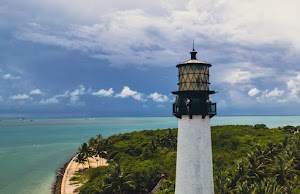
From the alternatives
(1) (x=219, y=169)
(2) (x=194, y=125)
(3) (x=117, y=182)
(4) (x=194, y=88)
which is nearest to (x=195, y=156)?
(2) (x=194, y=125)

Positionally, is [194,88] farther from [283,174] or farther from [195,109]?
[283,174]

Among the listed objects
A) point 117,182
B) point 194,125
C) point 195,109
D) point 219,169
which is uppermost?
point 195,109

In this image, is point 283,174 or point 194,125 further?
point 283,174

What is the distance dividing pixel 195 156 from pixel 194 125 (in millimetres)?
1340

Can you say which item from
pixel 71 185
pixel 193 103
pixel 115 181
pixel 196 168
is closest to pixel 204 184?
pixel 196 168

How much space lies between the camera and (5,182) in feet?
181

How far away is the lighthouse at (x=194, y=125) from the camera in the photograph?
44.6 feet

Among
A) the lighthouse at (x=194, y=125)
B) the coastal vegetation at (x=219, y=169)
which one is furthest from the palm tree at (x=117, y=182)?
the lighthouse at (x=194, y=125)

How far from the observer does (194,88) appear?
13.5 m

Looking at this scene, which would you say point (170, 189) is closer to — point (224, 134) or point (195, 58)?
point (195, 58)

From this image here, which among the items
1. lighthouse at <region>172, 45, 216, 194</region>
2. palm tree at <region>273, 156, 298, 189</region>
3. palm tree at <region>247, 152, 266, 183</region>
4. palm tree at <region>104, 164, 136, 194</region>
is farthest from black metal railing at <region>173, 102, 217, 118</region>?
palm tree at <region>104, 164, 136, 194</region>

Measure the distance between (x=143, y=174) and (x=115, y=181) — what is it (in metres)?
5.68

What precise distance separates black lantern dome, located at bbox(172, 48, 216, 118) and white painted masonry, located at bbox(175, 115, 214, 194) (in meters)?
0.34

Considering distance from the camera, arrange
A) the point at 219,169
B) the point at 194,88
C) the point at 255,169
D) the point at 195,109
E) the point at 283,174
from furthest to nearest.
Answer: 1. the point at 219,169
2. the point at 283,174
3. the point at 255,169
4. the point at 195,109
5. the point at 194,88
